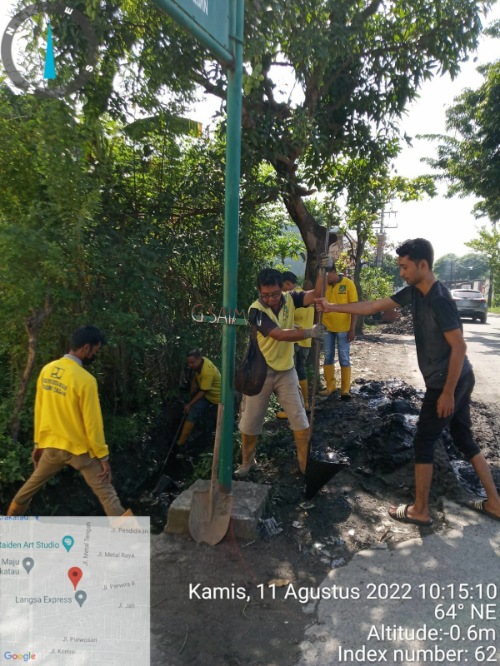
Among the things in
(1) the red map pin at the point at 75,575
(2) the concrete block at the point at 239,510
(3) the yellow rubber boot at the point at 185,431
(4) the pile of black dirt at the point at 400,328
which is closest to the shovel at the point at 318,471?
(2) the concrete block at the point at 239,510

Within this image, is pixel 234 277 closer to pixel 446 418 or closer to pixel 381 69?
pixel 446 418

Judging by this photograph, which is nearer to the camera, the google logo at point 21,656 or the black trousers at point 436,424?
the google logo at point 21,656

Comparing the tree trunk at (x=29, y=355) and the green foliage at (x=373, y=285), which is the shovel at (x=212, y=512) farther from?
the green foliage at (x=373, y=285)

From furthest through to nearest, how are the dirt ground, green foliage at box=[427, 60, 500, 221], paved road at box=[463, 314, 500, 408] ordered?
green foliage at box=[427, 60, 500, 221] < paved road at box=[463, 314, 500, 408] < the dirt ground

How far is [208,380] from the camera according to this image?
589 cm

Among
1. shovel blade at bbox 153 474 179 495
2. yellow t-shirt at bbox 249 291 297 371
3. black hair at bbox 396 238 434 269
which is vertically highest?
black hair at bbox 396 238 434 269

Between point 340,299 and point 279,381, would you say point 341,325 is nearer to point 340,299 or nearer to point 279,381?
point 340,299

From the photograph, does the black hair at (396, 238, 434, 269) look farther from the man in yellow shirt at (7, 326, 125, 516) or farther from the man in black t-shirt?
the man in yellow shirt at (7, 326, 125, 516)

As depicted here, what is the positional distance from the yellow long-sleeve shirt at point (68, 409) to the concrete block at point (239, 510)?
2.49 ft

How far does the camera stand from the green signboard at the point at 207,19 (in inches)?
103

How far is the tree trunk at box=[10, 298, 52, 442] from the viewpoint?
406 cm

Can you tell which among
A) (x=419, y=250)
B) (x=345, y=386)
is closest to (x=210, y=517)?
(x=419, y=250)

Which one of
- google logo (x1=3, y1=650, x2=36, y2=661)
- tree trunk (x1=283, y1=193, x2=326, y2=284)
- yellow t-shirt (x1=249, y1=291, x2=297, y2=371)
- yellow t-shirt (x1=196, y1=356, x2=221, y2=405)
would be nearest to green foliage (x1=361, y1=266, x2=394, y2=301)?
tree trunk (x1=283, y1=193, x2=326, y2=284)

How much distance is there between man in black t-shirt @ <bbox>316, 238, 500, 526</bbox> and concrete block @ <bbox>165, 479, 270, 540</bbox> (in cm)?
103
